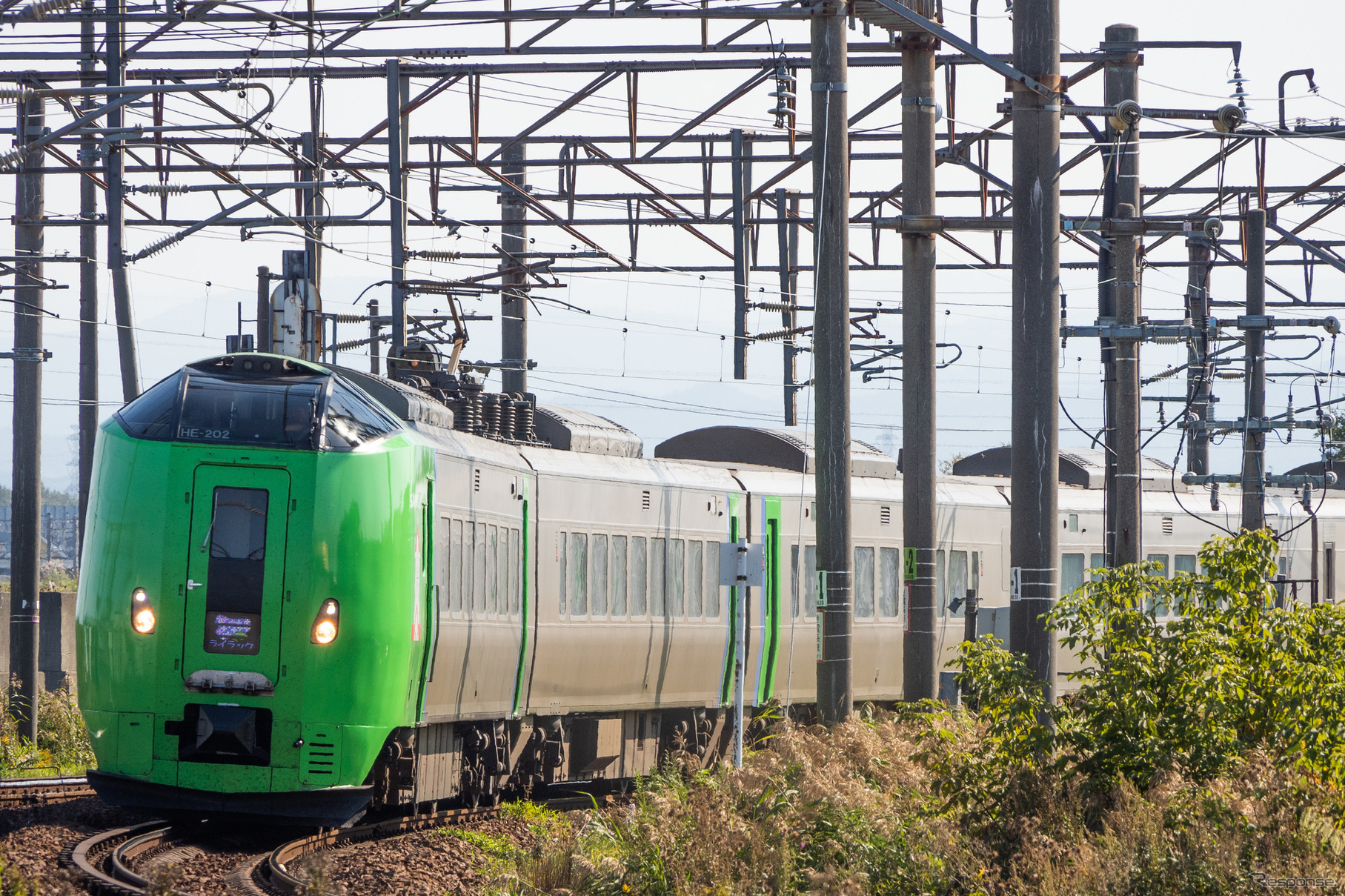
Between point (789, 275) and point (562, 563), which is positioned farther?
point (789, 275)

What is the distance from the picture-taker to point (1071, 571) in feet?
79.2

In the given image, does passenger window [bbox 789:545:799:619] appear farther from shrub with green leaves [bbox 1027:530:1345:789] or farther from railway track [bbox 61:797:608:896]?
shrub with green leaves [bbox 1027:530:1345:789]

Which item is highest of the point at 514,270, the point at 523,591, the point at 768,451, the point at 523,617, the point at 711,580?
the point at 514,270

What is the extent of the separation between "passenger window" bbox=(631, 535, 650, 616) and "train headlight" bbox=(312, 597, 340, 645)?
5721 millimetres

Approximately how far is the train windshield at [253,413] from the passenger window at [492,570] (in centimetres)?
223

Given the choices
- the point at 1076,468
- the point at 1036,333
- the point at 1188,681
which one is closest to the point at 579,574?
the point at 1036,333

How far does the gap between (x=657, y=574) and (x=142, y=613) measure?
22.4 feet

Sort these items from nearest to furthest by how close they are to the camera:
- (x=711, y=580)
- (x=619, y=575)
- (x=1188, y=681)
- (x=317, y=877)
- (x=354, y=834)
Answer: (x=317, y=877)
(x=1188, y=681)
(x=354, y=834)
(x=619, y=575)
(x=711, y=580)

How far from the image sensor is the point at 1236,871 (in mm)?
8906

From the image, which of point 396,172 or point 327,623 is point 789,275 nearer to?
point 396,172

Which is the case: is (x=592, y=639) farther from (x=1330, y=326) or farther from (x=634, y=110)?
(x=1330, y=326)

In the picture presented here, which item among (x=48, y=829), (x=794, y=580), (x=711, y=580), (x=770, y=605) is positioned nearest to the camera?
(x=48, y=829)

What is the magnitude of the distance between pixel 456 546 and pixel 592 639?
3168 millimetres

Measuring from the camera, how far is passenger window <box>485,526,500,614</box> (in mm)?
15180
